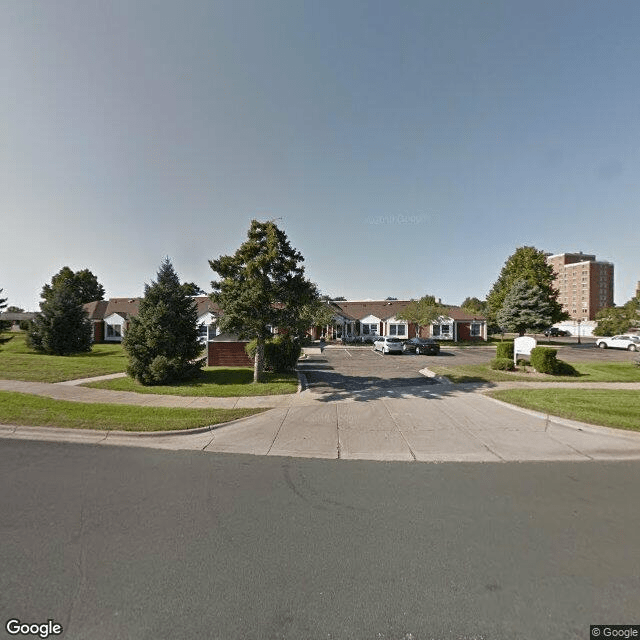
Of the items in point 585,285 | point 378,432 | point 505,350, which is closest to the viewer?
point 378,432

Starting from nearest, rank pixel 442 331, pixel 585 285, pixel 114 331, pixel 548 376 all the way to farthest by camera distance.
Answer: pixel 548 376, pixel 114 331, pixel 442 331, pixel 585 285

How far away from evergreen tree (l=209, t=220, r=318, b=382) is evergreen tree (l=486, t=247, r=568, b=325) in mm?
34684

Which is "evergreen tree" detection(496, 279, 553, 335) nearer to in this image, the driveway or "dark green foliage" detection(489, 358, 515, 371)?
"dark green foliage" detection(489, 358, 515, 371)

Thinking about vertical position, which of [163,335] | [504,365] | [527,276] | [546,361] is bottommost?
[504,365]

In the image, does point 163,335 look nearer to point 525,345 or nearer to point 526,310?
point 525,345

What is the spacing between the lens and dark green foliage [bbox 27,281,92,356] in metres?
21.8

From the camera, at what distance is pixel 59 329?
22.0 metres

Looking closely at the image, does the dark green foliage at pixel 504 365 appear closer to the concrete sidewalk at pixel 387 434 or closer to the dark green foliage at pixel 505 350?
the dark green foliage at pixel 505 350

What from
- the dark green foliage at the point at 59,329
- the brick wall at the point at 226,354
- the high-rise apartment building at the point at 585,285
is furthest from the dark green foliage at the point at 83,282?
the high-rise apartment building at the point at 585,285

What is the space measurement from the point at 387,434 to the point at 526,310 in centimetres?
3419

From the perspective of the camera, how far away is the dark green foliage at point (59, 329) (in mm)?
21783

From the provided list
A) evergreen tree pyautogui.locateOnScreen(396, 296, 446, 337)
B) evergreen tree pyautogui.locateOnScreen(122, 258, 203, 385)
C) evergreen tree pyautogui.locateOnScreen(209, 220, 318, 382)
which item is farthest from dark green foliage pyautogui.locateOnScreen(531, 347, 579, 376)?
evergreen tree pyautogui.locateOnScreen(396, 296, 446, 337)

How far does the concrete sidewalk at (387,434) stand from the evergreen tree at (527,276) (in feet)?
114

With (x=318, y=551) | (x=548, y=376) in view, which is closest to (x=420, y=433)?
(x=318, y=551)
